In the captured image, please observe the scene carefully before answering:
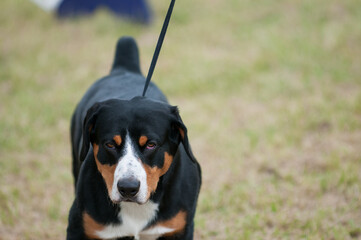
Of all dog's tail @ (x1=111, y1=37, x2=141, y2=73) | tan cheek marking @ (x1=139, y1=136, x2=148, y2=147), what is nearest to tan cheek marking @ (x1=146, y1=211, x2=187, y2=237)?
tan cheek marking @ (x1=139, y1=136, x2=148, y2=147)

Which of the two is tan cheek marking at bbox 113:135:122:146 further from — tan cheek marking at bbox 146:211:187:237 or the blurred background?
the blurred background

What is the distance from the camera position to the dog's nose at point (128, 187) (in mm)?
2508

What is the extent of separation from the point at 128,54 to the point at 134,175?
1696mm

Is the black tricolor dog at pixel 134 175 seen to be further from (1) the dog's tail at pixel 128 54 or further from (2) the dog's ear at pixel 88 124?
(1) the dog's tail at pixel 128 54

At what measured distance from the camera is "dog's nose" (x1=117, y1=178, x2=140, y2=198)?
2508mm

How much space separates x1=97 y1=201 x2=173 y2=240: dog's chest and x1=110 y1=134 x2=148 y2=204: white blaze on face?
289mm

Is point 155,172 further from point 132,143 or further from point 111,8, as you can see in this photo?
point 111,8

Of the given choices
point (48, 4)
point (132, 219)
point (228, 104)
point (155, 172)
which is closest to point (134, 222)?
point (132, 219)

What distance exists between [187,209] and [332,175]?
2.25 m

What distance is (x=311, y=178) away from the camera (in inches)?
185

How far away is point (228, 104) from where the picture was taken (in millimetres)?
6504

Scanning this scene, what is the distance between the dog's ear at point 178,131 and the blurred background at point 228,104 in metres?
1.33

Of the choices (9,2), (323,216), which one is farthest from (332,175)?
(9,2)

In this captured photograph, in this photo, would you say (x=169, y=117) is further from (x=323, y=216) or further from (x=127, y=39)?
(x=323, y=216)
